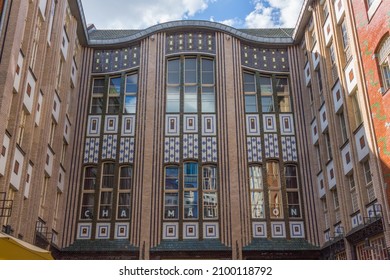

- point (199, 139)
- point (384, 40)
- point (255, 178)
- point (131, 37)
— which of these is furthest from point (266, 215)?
point (131, 37)

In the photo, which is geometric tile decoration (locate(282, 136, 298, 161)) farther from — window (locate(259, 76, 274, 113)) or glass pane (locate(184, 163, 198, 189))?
glass pane (locate(184, 163, 198, 189))

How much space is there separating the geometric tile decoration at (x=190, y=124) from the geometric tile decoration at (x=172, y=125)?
36 centimetres

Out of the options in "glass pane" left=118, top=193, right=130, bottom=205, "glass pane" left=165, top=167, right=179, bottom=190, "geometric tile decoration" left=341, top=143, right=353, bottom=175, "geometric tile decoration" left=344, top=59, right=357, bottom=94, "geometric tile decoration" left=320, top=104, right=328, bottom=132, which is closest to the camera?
"geometric tile decoration" left=344, top=59, right=357, bottom=94

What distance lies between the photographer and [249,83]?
25.1 metres

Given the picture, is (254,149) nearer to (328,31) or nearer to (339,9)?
(328,31)

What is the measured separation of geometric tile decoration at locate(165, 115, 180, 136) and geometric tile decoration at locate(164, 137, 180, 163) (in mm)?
332

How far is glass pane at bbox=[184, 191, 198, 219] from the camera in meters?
21.8

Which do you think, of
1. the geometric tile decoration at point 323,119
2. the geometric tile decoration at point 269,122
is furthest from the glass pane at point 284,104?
the geometric tile decoration at point 323,119

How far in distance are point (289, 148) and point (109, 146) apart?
9.19 m

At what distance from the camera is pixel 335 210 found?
19922 millimetres

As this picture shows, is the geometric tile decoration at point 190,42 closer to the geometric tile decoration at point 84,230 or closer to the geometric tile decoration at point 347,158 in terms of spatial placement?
the geometric tile decoration at point 347,158

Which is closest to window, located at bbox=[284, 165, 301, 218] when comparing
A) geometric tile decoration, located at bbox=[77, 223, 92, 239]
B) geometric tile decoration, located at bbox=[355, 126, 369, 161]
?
geometric tile decoration, located at bbox=[355, 126, 369, 161]

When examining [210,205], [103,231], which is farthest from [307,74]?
[103,231]

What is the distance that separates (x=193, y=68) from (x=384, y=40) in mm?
11886
